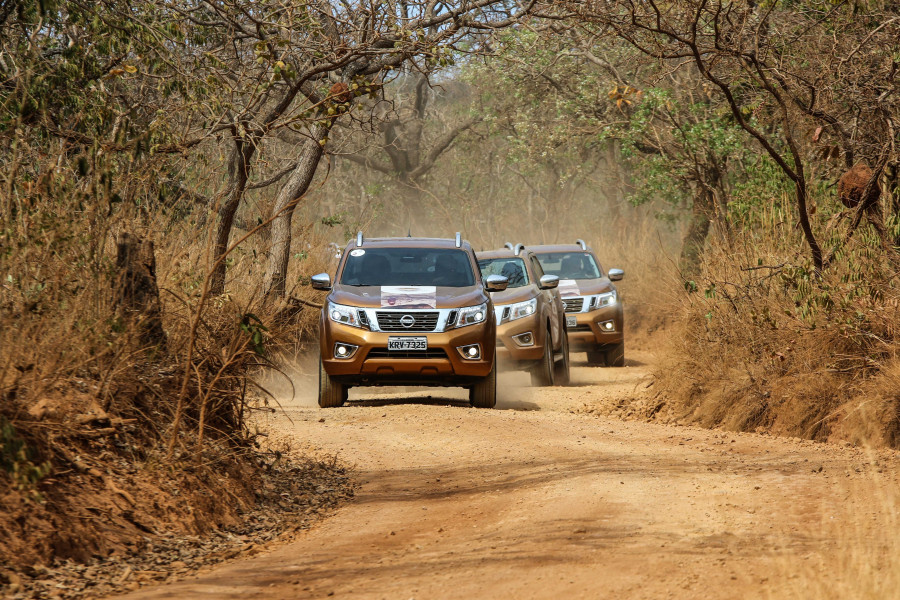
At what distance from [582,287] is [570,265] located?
128 centimetres

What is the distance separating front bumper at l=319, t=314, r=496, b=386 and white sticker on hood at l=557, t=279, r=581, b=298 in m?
7.09

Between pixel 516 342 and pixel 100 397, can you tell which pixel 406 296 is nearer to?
pixel 516 342

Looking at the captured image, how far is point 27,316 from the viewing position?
21.1 ft

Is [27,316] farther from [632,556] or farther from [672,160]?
[672,160]

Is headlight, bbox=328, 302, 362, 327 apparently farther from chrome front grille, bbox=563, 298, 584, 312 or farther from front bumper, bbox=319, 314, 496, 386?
chrome front grille, bbox=563, 298, 584, 312

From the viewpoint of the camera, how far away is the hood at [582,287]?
19.7m

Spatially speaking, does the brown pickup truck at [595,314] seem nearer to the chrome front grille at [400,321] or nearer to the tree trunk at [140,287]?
the chrome front grille at [400,321]

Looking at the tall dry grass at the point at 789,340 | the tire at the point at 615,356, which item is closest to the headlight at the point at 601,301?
the tire at the point at 615,356

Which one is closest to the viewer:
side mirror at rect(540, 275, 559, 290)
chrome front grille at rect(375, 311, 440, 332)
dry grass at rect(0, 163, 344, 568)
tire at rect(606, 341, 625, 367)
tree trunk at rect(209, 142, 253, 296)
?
dry grass at rect(0, 163, 344, 568)

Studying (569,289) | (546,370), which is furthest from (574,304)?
(546,370)

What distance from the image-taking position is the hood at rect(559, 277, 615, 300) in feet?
64.6

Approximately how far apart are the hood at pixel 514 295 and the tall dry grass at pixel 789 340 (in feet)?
8.79

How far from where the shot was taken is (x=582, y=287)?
1984cm

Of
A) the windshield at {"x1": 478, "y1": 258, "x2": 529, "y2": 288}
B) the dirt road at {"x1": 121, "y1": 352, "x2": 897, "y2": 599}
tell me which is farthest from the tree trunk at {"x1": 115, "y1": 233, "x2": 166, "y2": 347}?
the windshield at {"x1": 478, "y1": 258, "x2": 529, "y2": 288}
